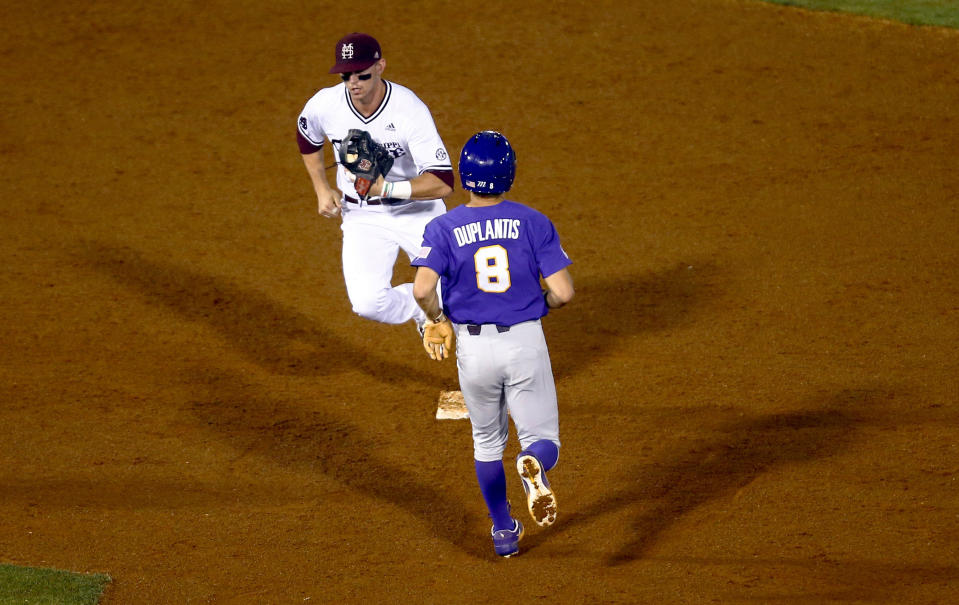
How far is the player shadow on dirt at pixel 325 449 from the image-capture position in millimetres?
6270

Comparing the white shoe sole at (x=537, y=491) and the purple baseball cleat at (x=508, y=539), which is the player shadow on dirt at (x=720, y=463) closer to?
the purple baseball cleat at (x=508, y=539)

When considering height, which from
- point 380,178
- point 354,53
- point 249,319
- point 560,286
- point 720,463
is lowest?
point 720,463

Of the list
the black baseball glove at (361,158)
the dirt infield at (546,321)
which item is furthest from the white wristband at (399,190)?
the dirt infield at (546,321)

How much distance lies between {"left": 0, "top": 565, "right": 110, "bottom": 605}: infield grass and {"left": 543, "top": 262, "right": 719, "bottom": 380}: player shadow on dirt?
3351 mm

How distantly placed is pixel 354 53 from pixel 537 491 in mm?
2948

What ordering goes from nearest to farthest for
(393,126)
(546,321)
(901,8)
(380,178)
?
(380,178), (393,126), (546,321), (901,8)

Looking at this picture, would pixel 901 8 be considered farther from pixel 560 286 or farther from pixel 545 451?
pixel 545 451

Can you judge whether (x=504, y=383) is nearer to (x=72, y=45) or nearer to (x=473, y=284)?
(x=473, y=284)

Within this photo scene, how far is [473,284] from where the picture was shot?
527 centimetres

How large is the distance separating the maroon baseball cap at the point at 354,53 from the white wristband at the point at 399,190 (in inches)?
27.8

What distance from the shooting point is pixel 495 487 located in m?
5.62

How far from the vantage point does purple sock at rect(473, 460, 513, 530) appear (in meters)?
5.59

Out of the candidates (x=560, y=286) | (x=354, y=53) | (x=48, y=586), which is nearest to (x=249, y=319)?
(x=354, y=53)

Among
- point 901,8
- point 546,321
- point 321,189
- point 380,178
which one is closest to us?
point 380,178
